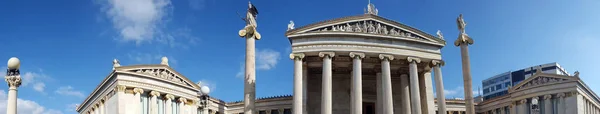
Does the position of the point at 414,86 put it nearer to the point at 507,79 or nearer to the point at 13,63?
the point at 13,63

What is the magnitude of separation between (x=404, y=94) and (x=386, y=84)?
4.48 metres

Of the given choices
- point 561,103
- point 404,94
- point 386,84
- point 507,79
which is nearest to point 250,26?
point 386,84

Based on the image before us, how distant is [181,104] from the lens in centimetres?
4706

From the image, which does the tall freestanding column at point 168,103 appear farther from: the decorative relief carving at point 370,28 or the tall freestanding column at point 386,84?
the tall freestanding column at point 386,84

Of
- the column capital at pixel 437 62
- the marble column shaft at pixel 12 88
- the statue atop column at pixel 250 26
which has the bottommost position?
the marble column shaft at pixel 12 88

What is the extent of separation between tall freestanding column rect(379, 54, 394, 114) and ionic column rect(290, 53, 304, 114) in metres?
5.82

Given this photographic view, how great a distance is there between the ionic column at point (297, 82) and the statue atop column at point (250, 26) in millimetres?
3481

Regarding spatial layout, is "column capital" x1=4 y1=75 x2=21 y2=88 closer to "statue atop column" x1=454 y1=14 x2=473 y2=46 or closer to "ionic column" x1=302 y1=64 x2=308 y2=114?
"ionic column" x1=302 y1=64 x2=308 y2=114

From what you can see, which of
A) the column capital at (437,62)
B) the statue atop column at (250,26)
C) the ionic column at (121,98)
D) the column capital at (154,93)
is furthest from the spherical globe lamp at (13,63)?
the column capital at (437,62)

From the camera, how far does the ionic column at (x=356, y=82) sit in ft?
154

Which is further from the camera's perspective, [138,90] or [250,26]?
[250,26]

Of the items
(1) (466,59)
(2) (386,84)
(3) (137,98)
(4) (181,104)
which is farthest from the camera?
(1) (466,59)

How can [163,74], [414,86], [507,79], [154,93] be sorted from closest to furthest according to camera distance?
[154,93] → [163,74] → [414,86] → [507,79]

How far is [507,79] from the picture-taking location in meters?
153
